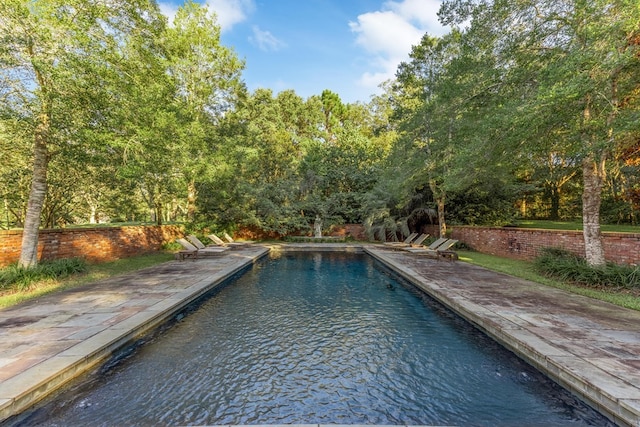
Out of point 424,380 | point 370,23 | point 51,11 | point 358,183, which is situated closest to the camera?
point 424,380

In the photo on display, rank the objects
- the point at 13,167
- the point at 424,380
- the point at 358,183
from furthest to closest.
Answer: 1. the point at 358,183
2. the point at 13,167
3. the point at 424,380

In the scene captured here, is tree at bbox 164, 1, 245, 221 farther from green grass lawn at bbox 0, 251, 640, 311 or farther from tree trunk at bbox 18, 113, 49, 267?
tree trunk at bbox 18, 113, 49, 267

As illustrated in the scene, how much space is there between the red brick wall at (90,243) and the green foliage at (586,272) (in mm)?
14652

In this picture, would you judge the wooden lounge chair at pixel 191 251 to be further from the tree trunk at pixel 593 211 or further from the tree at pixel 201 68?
the tree trunk at pixel 593 211

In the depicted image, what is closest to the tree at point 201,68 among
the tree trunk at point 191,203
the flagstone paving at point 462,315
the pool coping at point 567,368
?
the tree trunk at point 191,203

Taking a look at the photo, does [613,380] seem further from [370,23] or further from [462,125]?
[370,23]

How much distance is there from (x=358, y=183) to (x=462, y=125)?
1309cm

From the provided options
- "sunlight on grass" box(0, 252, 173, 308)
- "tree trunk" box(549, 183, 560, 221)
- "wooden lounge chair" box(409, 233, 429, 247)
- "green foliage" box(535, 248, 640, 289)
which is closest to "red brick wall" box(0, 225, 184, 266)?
"sunlight on grass" box(0, 252, 173, 308)

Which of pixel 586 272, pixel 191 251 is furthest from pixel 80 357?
pixel 586 272

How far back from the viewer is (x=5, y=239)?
26.3 feet

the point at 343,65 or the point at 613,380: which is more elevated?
the point at 343,65

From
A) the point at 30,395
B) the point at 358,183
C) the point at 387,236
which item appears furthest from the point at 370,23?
the point at 30,395

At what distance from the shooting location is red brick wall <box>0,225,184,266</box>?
8.20m

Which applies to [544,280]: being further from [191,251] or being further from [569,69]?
[191,251]
